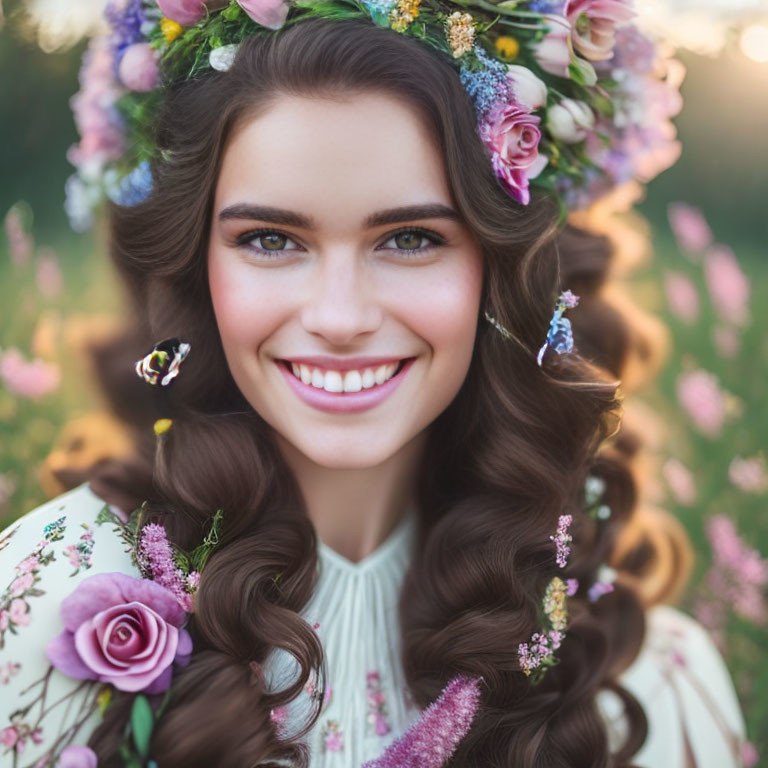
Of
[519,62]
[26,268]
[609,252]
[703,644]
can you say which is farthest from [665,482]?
[26,268]

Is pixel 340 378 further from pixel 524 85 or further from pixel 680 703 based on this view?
pixel 680 703

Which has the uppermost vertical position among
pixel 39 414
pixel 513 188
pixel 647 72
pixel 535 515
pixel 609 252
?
pixel 647 72

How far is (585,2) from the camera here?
5.57ft

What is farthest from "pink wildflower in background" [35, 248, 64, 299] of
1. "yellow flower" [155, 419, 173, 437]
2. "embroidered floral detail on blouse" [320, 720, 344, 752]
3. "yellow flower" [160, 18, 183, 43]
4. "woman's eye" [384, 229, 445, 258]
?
"embroidered floral detail on blouse" [320, 720, 344, 752]

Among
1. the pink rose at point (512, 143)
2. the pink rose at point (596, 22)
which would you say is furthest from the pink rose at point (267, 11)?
the pink rose at point (596, 22)

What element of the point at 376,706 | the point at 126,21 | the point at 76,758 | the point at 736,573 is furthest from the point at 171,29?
the point at 736,573

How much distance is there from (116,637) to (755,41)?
2.47 meters

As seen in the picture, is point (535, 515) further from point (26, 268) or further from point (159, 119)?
point (26, 268)

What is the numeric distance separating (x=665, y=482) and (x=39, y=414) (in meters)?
2.00

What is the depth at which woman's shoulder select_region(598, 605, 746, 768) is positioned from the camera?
2133mm

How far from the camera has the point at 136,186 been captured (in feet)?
5.82

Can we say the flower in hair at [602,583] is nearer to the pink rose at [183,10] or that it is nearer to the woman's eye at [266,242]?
the woman's eye at [266,242]

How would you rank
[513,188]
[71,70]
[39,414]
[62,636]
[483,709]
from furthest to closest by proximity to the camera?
[71,70]
[39,414]
[483,709]
[513,188]
[62,636]

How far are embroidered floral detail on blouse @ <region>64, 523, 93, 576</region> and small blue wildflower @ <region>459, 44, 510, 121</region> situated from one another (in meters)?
1.00
